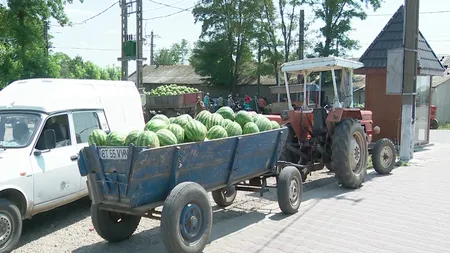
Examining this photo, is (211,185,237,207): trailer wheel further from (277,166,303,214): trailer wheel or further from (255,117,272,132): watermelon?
(255,117,272,132): watermelon

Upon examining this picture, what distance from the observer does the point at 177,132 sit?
542cm

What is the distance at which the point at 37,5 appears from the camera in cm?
1947

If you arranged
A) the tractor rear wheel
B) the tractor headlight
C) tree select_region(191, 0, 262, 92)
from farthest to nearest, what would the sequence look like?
1. tree select_region(191, 0, 262, 92)
2. the tractor headlight
3. the tractor rear wheel

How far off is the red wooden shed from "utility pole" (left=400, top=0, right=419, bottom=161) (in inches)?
101

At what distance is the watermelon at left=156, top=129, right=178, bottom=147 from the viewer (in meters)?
5.15

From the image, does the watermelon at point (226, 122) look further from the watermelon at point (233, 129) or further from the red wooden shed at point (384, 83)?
the red wooden shed at point (384, 83)

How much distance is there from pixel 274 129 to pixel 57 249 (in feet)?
11.7

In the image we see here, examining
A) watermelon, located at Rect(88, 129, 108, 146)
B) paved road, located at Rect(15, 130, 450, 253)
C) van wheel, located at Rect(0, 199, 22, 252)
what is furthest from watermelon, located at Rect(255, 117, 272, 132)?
van wheel, located at Rect(0, 199, 22, 252)

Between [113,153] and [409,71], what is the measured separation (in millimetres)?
9835

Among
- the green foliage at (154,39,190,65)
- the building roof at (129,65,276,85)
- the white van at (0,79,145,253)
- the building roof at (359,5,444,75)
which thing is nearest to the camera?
the white van at (0,79,145,253)

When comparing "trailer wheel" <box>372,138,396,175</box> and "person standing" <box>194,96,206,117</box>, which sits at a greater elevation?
"person standing" <box>194,96,206,117</box>

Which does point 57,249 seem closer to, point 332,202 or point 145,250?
point 145,250

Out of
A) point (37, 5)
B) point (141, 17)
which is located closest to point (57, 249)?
point (37, 5)

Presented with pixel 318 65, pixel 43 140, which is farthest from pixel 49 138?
pixel 318 65
